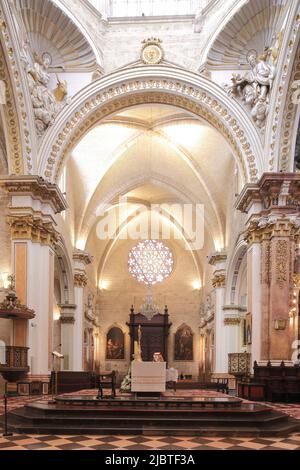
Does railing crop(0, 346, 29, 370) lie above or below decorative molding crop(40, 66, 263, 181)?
below

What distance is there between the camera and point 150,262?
3522 centimetres

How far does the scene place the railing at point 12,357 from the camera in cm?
1534

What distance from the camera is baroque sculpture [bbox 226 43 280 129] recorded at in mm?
16938

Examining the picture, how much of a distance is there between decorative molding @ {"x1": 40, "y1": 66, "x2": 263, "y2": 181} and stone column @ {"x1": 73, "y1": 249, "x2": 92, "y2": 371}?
8.61 meters

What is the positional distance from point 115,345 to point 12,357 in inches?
759

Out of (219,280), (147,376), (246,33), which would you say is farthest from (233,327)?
(147,376)

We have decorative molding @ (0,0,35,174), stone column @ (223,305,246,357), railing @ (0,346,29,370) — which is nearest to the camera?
A: decorative molding @ (0,0,35,174)

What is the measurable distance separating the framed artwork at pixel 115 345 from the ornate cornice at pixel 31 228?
17796 millimetres

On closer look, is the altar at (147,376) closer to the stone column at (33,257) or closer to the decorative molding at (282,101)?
the stone column at (33,257)

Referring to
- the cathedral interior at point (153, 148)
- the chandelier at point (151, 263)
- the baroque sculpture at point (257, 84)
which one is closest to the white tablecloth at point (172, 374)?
the cathedral interior at point (153, 148)

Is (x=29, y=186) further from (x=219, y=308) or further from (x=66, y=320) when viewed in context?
(x=219, y=308)

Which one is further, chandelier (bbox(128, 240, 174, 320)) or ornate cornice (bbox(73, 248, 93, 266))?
chandelier (bbox(128, 240, 174, 320))

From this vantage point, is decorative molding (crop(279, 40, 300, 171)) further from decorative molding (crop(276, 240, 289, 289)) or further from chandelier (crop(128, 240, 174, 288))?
chandelier (crop(128, 240, 174, 288))

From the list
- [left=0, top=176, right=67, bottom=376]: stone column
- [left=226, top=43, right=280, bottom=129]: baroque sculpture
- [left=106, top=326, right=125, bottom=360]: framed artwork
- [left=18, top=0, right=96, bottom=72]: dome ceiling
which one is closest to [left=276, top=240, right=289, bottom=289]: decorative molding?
[left=226, top=43, right=280, bottom=129]: baroque sculpture
